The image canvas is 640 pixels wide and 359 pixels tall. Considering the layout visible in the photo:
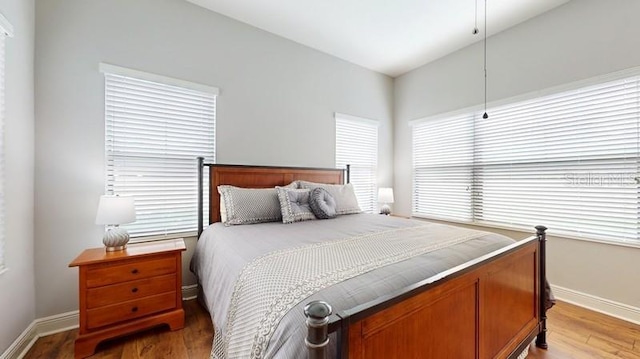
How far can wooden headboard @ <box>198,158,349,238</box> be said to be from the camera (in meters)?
2.78

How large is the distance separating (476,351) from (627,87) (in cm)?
279

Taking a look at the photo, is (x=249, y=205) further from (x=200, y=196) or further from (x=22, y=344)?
(x=22, y=344)

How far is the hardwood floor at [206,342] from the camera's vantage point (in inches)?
72.4

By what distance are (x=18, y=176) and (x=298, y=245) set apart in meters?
2.05

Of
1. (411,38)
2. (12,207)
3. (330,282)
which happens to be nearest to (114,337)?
(12,207)

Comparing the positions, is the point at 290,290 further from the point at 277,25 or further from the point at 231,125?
the point at 277,25

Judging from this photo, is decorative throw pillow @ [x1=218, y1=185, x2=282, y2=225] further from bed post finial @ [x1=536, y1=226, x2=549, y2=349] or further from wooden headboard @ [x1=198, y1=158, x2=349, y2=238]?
bed post finial @ [x1=536, y1=226, x2=549, y2=349]

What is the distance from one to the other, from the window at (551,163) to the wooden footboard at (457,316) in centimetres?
119

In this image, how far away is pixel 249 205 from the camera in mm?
2537

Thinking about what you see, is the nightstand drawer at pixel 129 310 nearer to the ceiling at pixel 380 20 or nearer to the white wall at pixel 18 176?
the white wall at pixel 18 176

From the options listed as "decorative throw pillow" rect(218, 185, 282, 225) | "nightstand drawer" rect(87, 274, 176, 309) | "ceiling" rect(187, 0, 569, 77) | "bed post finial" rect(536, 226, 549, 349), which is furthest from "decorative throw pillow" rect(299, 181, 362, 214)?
"ceiling" rect(187, 0, 569, 77)

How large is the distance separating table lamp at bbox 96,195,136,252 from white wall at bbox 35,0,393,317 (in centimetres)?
42

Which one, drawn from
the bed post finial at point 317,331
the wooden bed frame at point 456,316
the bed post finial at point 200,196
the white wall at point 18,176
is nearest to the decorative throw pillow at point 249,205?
the bed post finial at point 200,196

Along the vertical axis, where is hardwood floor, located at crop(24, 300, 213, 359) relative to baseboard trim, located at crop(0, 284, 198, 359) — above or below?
below
